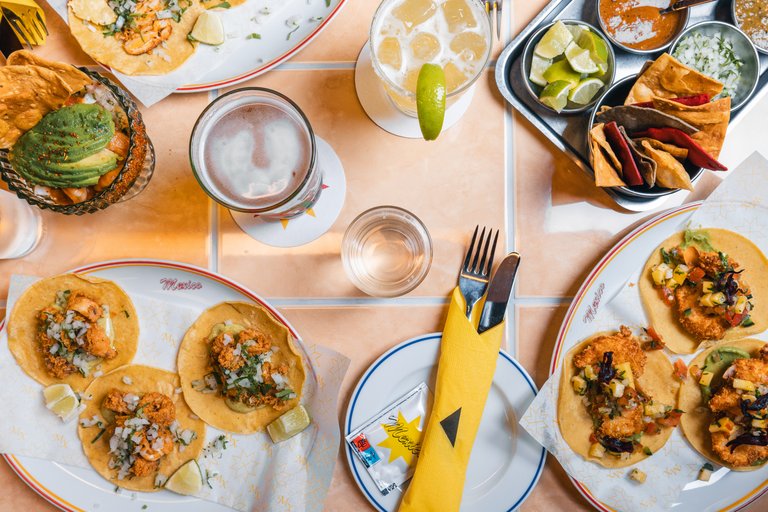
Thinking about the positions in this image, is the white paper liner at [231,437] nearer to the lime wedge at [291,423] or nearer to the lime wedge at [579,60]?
the lime wedge at [291,423]

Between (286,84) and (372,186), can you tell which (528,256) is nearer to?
(372,186)

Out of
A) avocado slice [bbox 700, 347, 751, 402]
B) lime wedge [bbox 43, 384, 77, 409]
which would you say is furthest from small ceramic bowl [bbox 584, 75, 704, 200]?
lime wedge [bbox 43, 384, 77, 409]

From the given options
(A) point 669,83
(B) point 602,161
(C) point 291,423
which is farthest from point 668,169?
(C) point 291,423

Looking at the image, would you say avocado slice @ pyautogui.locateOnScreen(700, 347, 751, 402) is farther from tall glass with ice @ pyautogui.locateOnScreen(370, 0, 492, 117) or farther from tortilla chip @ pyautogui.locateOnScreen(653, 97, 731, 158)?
tall glass with ice @ pyautogui.locateOnScreen(370, 0, 492, 117)

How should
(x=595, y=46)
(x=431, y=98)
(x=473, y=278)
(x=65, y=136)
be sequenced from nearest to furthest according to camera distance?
1. (x=431, y=98)
2. (x=65, y=136)
3. (x=595, y=46)
4. (x=473, y=278)

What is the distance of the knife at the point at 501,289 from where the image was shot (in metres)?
1.75

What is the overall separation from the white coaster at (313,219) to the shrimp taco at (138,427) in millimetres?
513

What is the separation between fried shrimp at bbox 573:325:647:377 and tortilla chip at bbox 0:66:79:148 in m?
1.65

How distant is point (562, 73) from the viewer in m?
1.69

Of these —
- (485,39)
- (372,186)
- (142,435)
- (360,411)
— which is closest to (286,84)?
(372,186)

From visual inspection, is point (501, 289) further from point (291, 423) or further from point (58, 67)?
point (58, 67)

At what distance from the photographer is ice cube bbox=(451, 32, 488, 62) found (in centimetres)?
162

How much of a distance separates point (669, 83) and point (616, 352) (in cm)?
79

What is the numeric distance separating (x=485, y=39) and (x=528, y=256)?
2.14 feet
